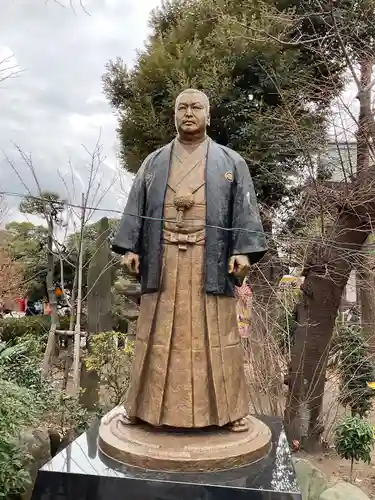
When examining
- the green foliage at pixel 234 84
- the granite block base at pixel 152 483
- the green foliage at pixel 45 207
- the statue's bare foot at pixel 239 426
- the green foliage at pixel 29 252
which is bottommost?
the granite block base at pixel 152 483

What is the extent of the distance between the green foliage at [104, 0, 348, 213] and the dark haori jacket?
18.3 feet

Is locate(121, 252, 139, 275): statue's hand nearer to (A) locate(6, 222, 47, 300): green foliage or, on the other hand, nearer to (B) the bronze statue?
(B) the bronze statue

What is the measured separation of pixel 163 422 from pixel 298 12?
9.43m

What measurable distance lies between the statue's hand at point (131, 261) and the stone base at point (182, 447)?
1.04 m

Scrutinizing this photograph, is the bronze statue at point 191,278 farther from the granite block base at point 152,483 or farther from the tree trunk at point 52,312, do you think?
the tree trunk at point 52,312

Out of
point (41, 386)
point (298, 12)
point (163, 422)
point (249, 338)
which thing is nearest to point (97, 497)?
point (163, 422)

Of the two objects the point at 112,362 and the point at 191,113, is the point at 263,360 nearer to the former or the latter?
the point at 112,362

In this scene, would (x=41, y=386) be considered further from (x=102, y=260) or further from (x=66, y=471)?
(x=66, y=471)

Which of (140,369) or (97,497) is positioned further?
(140,369)

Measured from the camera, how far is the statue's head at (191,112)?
3.50 m

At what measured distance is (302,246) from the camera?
7.47 m

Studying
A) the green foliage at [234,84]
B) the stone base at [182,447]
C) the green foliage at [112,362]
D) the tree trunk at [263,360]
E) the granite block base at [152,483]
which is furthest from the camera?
the green foliage at [234,84]

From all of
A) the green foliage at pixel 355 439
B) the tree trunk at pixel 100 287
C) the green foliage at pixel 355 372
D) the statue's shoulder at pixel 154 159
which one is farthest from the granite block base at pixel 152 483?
the tree trunk at pixel 100 287

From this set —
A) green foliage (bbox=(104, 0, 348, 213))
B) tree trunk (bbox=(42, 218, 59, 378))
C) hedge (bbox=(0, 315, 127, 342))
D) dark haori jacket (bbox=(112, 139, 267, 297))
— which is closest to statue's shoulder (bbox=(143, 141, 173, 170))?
dark haori jacket (bbox=(112, 139, 267, 297))
